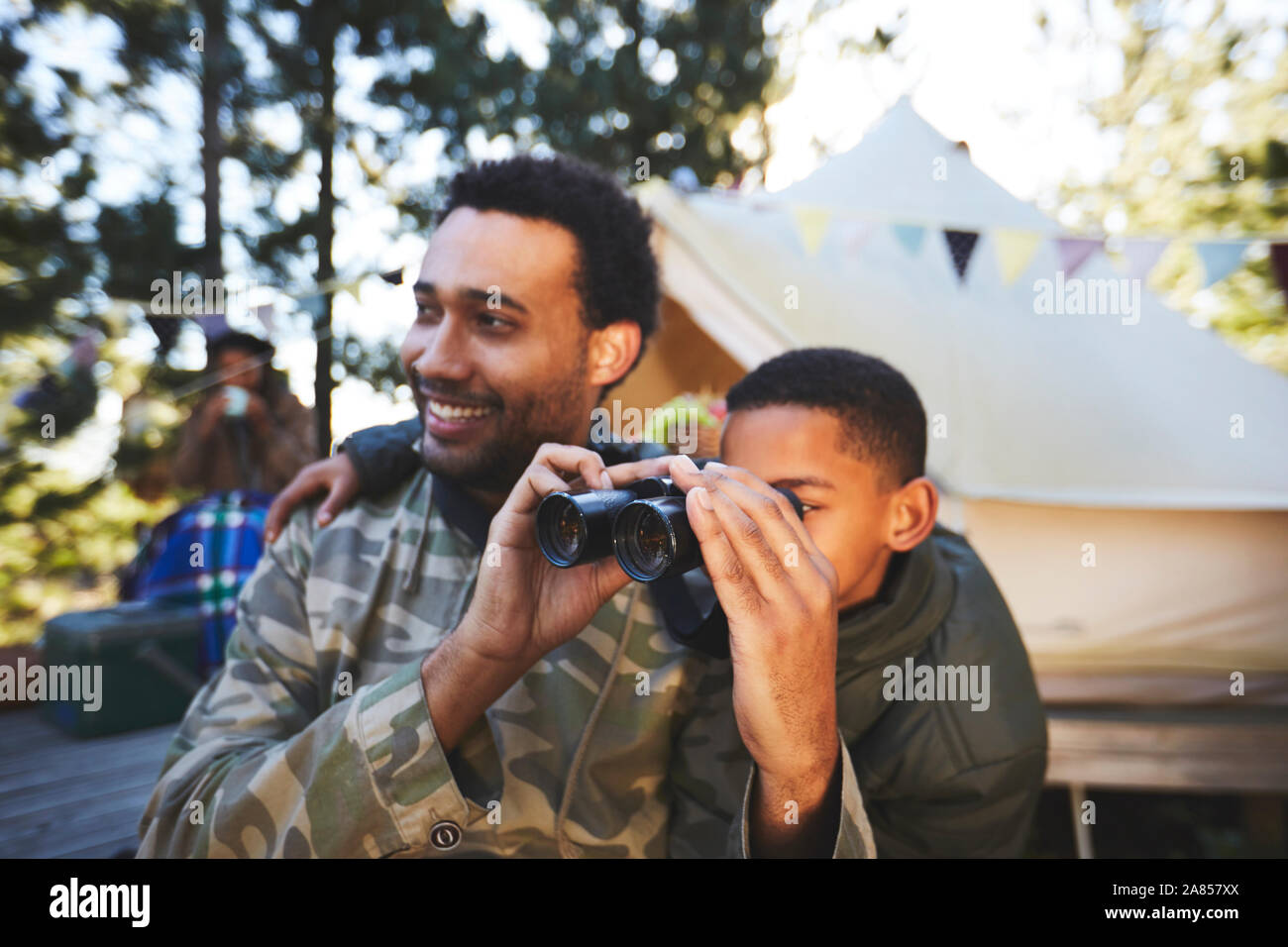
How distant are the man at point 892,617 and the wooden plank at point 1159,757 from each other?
4.64 feet

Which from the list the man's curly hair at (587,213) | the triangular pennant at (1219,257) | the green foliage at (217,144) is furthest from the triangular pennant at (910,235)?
the green foliage at (217,144)

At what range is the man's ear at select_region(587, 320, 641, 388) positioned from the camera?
156cm

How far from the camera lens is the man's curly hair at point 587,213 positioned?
1.50 meters

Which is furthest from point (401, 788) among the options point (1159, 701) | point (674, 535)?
point (1159, 701)

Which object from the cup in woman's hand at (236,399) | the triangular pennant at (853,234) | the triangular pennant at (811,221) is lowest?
the cup in woman's hand at (236,399)

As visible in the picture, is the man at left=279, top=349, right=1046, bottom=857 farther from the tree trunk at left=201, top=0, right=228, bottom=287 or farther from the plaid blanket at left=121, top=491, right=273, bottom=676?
the tree trunk at left=201, top=0, right=228, bottom=287

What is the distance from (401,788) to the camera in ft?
3.43

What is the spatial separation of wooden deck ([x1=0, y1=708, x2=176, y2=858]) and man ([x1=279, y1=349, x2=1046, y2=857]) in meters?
1.21

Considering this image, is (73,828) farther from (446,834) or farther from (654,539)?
(654,539)

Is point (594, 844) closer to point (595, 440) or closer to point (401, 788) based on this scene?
point (401, 788)

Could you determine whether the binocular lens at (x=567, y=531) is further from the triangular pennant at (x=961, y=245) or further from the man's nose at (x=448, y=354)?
the triangular pennant at (x=961, y=245)

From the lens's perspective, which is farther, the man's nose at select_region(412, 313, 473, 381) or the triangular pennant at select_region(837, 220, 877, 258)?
the triangular pennant at select_region(837, 220, 877, 258)

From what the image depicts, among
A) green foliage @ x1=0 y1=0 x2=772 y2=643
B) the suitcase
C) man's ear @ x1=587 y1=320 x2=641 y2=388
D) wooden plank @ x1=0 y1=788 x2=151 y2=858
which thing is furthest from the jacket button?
green foliage @ x1=0 y1=0 x2=772 y2=643
